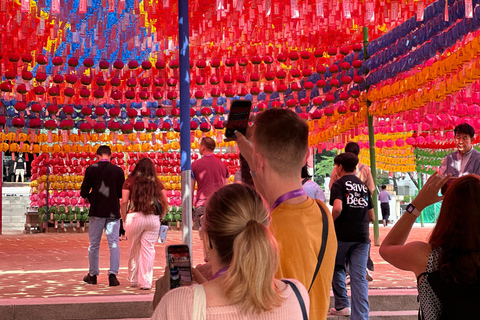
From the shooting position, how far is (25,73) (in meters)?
10.8

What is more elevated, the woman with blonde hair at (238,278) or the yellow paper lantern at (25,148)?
the yellow paper lantern at (25,148)

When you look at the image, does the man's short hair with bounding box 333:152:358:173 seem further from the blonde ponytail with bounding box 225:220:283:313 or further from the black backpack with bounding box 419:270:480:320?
the blonde ponytail with bounding box 225:220:283:313

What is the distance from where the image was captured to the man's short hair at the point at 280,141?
2430 mm

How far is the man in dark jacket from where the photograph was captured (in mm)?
7531

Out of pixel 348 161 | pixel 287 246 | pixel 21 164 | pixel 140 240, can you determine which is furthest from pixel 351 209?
pixel 21 164

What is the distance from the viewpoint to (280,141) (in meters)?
2.43

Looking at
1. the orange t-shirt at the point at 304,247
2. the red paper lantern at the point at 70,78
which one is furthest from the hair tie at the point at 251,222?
the red paper lantern at the point at 70,78

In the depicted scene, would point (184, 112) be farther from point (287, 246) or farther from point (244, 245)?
point (244, 245)

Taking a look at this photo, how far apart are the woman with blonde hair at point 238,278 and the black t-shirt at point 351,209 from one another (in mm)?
3798

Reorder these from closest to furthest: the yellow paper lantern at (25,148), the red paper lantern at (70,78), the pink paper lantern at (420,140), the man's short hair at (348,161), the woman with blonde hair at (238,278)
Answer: the woman with blonde hair at (238,278), the man's short hair at (348,161), the red paper lantern at (70,78), the yellow paper lantern at (25,148), the pink paper lantern at (420,140)

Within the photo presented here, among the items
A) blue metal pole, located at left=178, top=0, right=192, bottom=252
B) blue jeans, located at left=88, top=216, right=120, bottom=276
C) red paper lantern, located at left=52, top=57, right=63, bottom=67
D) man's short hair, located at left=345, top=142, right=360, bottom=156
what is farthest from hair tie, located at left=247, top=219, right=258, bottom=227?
red paper lantern, located at left=52, top=57, right=63, bottom=67

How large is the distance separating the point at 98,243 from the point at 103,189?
664mm

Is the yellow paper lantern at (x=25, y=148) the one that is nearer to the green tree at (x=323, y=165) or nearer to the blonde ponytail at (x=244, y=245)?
the blonde ponytail at (x=244, y=245)

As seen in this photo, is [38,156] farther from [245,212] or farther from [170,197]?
[245,212]
